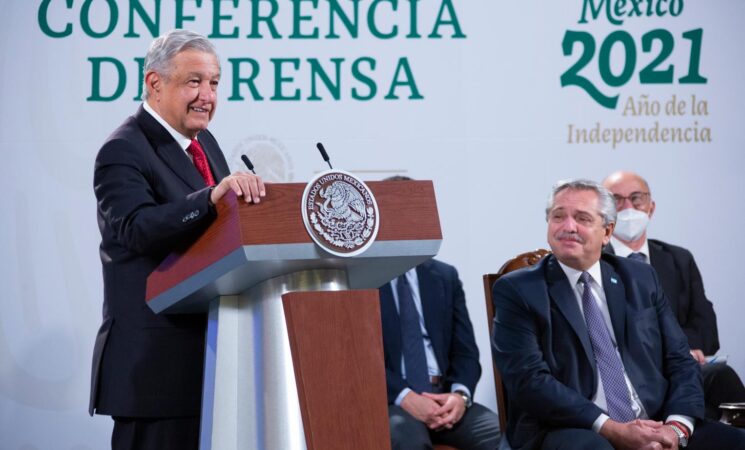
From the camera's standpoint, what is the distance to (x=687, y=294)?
3.89 meters

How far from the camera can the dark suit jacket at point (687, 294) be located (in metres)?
3.81

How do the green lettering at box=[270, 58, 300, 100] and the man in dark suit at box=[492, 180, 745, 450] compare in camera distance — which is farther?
the green lettering at box=[270, 58, 300, 100]

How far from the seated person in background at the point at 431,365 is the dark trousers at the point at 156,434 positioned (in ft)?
4.11

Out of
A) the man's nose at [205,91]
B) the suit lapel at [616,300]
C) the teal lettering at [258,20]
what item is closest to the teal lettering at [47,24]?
the teal lettering at [258,20]

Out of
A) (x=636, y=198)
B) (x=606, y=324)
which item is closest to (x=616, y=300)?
(x=606, y=324)

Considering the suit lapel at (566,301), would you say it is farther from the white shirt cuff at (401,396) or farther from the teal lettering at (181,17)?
the teal lettering at (181,17)

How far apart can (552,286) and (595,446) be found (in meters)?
0.50

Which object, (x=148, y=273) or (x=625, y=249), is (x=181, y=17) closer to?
(x=625, y=249)

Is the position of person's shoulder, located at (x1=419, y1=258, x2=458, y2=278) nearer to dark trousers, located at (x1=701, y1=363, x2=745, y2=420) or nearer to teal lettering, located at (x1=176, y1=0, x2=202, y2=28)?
dark trousers, located at (x1=701, y1=363, x2=745, y2=420)

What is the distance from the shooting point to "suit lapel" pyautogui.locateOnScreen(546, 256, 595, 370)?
2.63 m

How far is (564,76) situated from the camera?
4.29 m

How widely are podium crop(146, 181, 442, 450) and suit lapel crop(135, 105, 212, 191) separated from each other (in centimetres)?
31

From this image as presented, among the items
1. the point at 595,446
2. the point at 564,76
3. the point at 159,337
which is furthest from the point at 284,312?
the point at 564,76

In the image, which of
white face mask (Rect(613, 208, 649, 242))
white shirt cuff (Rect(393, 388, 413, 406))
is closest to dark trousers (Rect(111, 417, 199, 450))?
white shirt cuff (Rect(393, 388, 413, 406))
